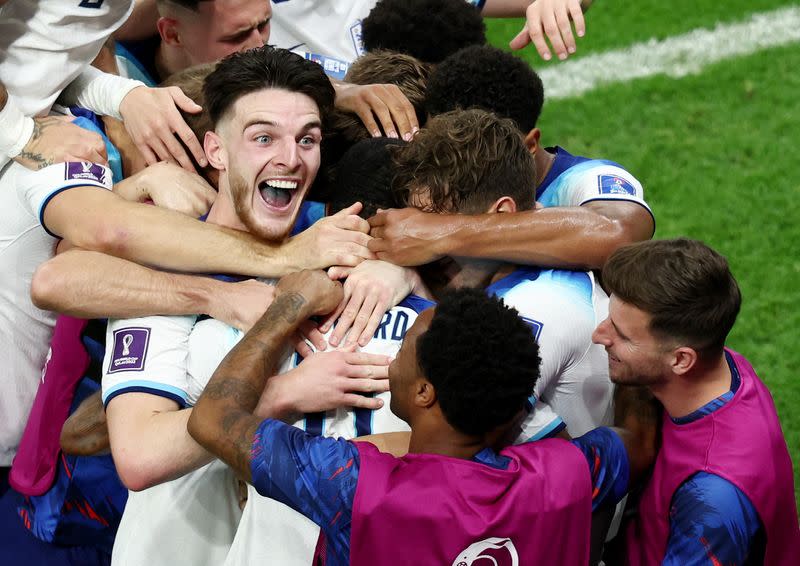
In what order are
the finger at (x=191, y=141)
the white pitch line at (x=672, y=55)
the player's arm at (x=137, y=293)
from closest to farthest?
the player's arm at (x=137, y=293), the finger at (x=191, y=141), the white pitch line at (x=672, y=55)

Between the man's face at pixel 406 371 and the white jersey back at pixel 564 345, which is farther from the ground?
the man's face at pixel 406 371

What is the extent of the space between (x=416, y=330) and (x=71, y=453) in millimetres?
1385

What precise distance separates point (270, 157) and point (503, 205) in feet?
2.66

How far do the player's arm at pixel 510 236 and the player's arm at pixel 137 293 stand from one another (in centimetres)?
45

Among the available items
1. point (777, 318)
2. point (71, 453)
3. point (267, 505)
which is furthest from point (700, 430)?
point (777, 318)

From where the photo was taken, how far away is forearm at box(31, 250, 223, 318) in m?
3.57

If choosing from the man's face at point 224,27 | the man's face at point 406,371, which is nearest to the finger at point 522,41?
the man's face at point 224,27

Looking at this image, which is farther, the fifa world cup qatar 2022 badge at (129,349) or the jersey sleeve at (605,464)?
the fifa world cup qatar 2022 badge at (129,349)

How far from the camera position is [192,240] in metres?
3.74

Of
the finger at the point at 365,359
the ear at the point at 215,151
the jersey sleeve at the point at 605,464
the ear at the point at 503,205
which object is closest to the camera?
the jersey sleeve at the point at 605,464

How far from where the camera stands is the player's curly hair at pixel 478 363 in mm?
2895

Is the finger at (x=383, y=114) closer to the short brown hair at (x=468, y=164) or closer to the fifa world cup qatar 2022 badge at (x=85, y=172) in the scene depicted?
the short brown hair at (x=468, y=164)

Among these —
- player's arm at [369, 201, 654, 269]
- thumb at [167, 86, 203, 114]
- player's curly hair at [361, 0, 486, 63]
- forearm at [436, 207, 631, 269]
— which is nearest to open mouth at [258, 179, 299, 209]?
player's arm at [369, 201, 654, 269]

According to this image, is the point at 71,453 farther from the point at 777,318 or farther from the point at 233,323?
the point at 777,318
